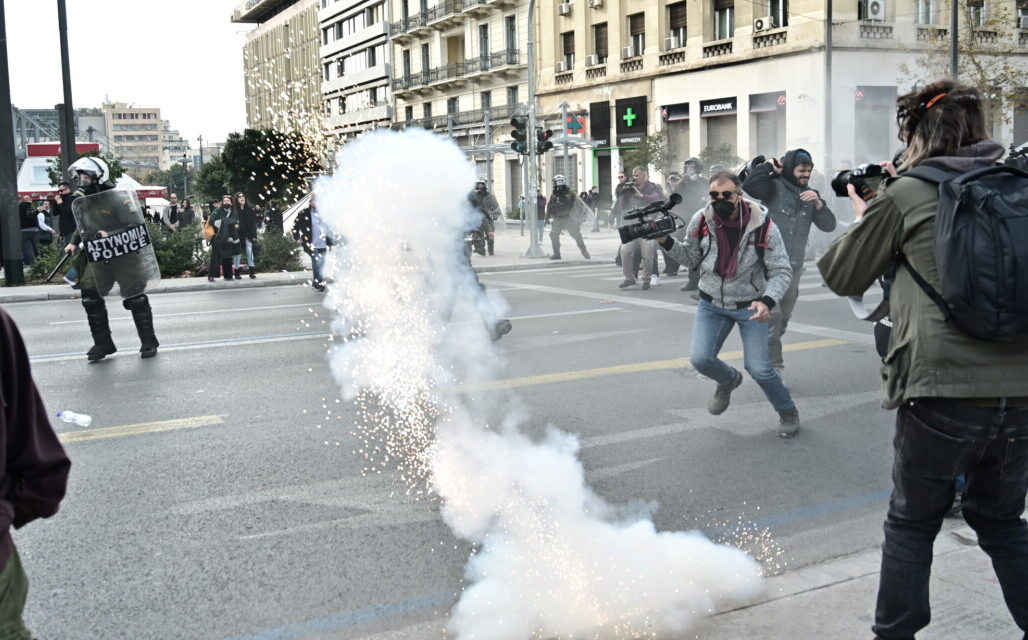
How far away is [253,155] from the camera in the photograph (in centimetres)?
2292

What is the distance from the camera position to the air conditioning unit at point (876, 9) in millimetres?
28297

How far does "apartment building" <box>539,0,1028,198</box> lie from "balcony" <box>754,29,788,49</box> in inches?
2.0

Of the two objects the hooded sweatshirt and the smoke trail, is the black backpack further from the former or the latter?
the hooded sweatshirt

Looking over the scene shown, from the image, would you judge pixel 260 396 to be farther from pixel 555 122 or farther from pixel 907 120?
pixel 555 122

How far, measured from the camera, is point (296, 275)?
1842cm

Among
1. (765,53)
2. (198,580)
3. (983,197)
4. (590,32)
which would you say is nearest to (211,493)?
(198,580)

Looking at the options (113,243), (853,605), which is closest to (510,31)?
(113,243)

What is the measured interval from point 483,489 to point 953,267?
2435mm

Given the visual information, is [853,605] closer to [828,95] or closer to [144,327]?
[144,327]

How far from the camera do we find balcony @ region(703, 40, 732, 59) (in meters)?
33.0

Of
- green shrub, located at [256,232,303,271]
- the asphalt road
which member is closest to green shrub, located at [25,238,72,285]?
green shrub, located at [256,232,303,271]

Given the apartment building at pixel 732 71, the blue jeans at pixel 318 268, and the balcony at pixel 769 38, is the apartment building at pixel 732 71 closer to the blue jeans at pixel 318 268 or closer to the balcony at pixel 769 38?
the balcony at pixel 769 38

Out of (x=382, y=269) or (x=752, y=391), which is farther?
(x=752, y=391)

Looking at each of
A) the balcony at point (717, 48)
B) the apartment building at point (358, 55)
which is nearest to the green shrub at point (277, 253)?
the balcony at point (717, 48)
